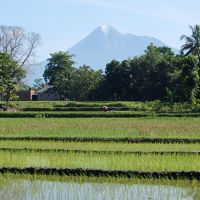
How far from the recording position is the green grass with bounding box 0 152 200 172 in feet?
28.5

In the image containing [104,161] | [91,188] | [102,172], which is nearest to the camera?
[91,188]

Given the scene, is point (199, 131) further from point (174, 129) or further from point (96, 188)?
point (96, 188)

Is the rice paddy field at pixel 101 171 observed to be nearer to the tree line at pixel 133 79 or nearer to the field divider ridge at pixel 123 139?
the field divider ridge at pixel 123 139

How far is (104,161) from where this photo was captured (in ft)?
31.1

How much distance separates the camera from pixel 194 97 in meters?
32.8

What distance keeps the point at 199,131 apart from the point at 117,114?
10.2 m

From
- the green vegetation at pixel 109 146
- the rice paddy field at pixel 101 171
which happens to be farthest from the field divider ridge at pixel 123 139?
the green vegetation at pixel 109 146


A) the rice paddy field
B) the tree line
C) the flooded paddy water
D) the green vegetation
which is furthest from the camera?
the tree line

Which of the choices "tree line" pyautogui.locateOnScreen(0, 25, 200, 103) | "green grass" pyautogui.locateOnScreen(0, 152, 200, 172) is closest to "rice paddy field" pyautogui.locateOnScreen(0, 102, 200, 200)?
"green grass" pyautogui.locateOnScreen(0, 152, 200, 172)

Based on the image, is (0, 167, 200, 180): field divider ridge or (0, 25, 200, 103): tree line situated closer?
(0, 167, 200, 180): field divider ridge

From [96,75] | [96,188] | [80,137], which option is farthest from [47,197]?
[96,75]

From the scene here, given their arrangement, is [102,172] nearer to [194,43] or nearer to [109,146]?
[109,146]

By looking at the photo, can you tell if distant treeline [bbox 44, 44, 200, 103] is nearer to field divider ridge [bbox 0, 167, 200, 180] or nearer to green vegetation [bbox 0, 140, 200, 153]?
green vegetation [bbox 0, 140, 200, 153]

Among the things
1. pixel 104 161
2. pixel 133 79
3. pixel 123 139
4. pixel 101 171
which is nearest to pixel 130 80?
pixel 133 79
